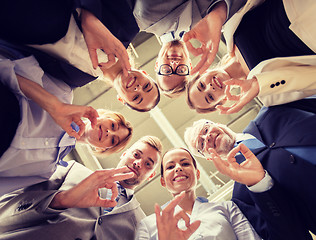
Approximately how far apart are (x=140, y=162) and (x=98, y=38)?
143cm

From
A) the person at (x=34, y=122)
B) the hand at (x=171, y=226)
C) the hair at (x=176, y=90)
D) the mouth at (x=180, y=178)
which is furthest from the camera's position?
the hair at (x=176, y=90)

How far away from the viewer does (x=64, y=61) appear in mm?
1271

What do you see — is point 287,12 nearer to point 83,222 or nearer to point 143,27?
point 143,27

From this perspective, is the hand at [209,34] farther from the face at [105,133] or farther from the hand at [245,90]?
the face at [105,133]

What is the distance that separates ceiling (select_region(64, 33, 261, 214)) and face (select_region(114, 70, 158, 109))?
1024mm

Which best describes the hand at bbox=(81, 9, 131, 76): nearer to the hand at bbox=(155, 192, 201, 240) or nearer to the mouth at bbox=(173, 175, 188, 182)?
the hand at bbox=(155, 192, 201, 240)

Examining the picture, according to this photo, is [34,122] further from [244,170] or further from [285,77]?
[285,77]

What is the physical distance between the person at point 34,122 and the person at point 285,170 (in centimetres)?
111

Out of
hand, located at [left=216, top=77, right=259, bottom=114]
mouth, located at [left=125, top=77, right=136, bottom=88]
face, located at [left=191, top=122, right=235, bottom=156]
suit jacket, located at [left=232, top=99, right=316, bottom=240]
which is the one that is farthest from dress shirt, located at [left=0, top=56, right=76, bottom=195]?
suit jacket, located at [left=232, top=99, right=316, bottom=240]

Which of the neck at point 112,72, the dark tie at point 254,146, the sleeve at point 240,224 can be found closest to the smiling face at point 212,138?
the dark tie at point 254,146

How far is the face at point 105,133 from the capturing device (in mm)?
2086

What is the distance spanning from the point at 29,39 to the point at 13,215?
1081 mm

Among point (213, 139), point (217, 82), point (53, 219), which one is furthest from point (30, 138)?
point (217, 82)

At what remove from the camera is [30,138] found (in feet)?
3.84
